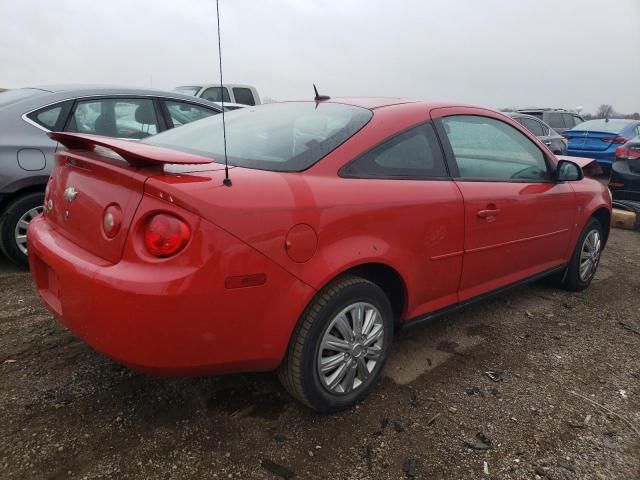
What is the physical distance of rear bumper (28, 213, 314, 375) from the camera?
1.79m

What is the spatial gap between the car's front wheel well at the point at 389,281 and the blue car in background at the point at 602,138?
939 cm

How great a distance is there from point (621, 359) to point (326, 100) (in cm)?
237

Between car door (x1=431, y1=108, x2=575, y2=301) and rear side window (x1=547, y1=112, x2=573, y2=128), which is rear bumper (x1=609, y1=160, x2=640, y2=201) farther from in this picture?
rear side window (x1=547, y1=112, x2=573, y2=128)

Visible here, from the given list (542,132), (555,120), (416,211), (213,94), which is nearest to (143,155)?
(416,211)

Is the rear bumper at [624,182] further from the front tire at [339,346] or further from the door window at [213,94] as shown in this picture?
the door window at [213,94]

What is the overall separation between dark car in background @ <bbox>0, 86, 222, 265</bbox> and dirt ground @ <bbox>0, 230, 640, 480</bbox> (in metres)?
1.04

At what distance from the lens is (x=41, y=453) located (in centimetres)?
202

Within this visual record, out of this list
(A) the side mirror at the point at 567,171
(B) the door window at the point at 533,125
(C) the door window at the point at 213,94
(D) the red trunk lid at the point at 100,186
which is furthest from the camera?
(C) the door window at the point at 213,94

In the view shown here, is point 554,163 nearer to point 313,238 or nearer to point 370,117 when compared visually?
point 370,117

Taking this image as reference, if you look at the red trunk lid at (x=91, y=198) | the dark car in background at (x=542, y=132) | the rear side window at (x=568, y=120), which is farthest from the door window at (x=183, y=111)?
the rear side window at (x=568, y=120)

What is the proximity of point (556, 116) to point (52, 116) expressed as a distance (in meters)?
12.8

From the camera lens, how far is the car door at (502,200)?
288cm

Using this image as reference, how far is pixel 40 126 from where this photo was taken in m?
3.99

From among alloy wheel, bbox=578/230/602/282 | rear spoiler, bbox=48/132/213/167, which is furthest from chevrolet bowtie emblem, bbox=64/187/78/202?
alloy wheel, bbox=578/230/602/282
